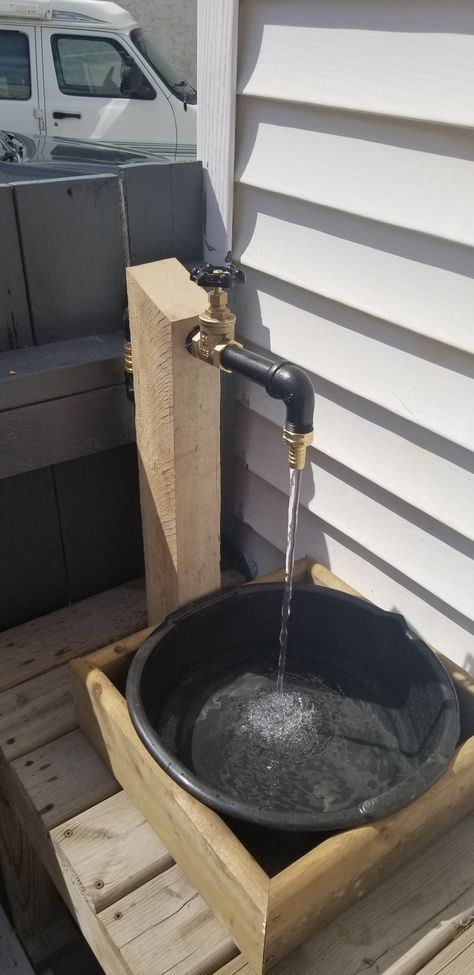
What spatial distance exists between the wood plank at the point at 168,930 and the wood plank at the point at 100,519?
853mm

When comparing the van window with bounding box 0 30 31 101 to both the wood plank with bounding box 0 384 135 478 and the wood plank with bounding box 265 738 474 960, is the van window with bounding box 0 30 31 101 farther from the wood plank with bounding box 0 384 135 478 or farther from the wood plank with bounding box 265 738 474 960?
the wood plank with bounding box 265 738 474 960

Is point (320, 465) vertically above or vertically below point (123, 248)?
below

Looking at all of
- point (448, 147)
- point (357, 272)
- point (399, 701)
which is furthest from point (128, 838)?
point (448, 147)

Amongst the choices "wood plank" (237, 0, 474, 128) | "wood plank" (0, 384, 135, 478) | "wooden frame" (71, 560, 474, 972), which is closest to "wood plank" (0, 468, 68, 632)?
"wood plank" (0, 384, 135, 478)

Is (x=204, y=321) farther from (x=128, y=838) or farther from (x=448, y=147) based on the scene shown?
(x=128, y=838)

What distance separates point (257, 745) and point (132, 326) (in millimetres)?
890

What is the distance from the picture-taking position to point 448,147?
1185 millimetres

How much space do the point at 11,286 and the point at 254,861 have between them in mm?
1207


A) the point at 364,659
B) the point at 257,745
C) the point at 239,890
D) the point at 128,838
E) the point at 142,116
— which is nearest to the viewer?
the point at 239,890

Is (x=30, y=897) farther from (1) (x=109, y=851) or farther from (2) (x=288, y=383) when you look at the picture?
(2) (x=288, y=383)

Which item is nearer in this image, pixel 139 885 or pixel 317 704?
pixel 139 885

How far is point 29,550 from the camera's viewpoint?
5.89 ft

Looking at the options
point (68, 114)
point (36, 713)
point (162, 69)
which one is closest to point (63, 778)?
point (36, 713)

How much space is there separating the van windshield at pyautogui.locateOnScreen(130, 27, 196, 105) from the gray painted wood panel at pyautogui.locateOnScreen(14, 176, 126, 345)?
431cm
